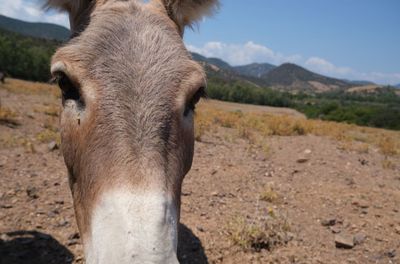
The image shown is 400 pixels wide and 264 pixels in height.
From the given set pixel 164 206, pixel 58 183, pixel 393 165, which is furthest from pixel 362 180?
pixel 164 206

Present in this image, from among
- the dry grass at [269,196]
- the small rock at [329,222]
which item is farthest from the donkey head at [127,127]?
the dry grass at [269,196]

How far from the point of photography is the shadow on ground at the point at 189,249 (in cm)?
505

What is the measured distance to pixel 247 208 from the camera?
6.96 metres

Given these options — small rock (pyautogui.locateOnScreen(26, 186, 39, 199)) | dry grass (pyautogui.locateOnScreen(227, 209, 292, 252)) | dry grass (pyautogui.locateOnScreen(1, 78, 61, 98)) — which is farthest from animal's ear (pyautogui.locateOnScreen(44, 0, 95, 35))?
dry grass (pyautogui.locateOnScreen(1, 78, 61, 98))

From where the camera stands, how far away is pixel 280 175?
9398 millimetres

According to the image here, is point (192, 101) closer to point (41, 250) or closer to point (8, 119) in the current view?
point (41, 250)

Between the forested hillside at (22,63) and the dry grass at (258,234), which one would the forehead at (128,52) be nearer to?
the dry grass at (258,234)

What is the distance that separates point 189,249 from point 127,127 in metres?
3.70

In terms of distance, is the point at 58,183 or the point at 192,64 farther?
the point at 58,183

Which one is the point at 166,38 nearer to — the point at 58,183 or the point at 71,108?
the point at 71,108

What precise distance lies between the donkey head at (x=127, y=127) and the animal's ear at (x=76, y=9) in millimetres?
56

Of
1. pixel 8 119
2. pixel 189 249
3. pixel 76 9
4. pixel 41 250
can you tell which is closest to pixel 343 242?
pixel 189 249

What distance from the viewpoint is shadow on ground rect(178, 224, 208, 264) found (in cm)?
505

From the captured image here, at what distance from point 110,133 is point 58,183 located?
224 inches
